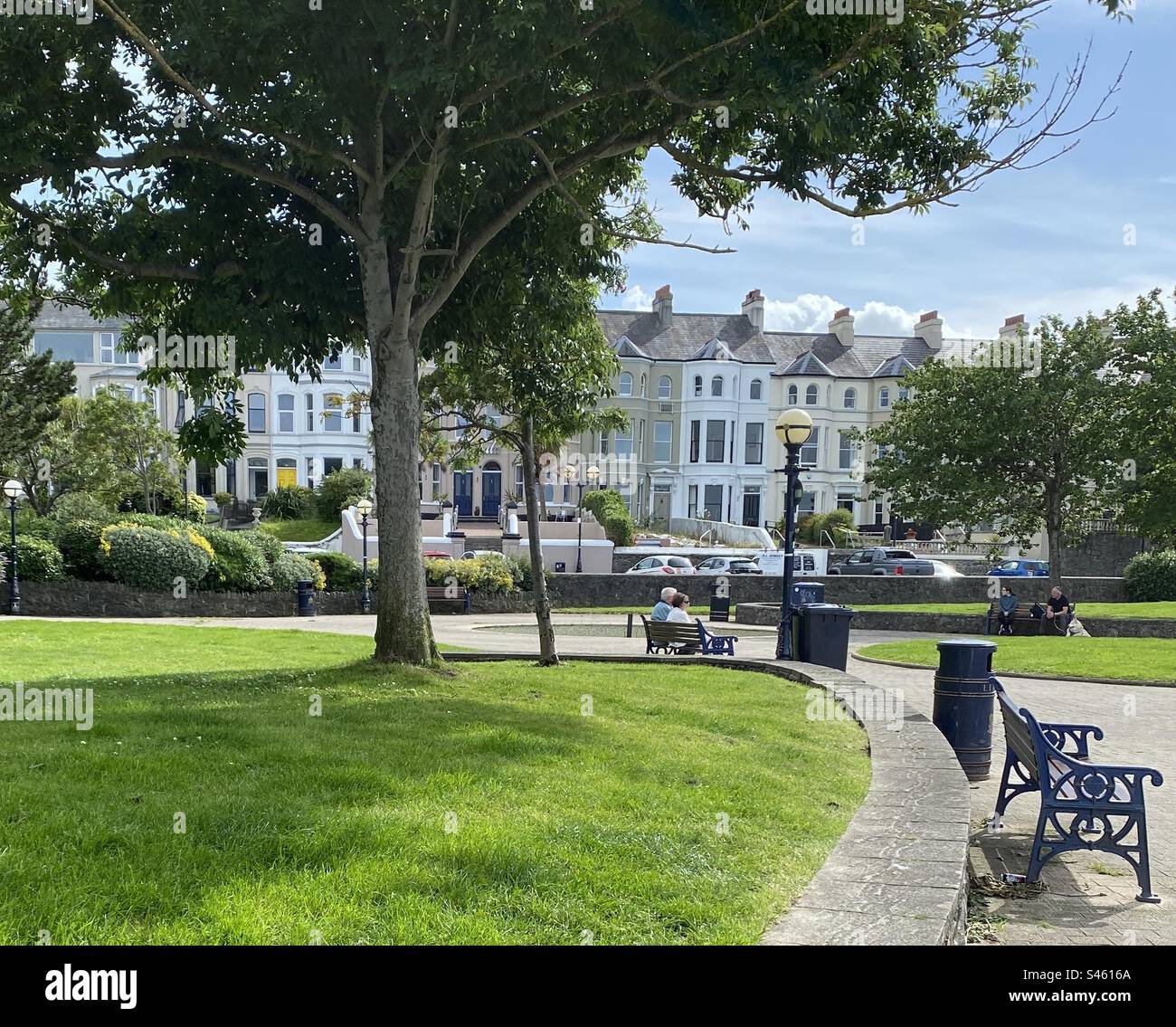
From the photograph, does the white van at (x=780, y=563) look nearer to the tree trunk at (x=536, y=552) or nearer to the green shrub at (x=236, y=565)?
the green shrub at (x=236, y=565)

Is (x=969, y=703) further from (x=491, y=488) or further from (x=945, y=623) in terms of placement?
(x=491, y=488)

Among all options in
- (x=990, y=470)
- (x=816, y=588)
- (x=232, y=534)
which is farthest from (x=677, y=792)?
(x=990, y=470)

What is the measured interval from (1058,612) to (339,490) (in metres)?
37.8

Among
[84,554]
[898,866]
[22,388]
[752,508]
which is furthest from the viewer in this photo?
[752,508]

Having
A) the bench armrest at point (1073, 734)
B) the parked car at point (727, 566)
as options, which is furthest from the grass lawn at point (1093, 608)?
the bench armrest at point (1073, 734)

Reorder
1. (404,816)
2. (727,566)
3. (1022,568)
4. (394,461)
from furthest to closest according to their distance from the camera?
(1022,568) → (727,566) → (394,461) → (404,816)

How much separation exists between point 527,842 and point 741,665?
10348 millimetres

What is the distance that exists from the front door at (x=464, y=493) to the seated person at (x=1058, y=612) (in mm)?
43689

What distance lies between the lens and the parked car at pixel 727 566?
38.8 m

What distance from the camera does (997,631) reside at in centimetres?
2588

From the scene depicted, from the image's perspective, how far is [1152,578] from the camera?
3441 centimetres

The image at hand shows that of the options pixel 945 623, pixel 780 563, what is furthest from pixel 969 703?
pixel 780 563

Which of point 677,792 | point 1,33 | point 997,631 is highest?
point 1,33
